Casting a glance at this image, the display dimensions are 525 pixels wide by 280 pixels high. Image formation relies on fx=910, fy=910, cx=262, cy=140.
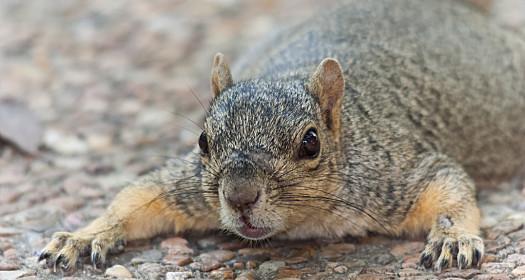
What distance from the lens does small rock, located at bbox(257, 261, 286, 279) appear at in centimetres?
573

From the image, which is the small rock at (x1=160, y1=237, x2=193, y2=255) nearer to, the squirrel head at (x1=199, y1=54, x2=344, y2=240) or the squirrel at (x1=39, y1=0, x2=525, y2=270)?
the squirrel at (x1=39, y1=0, x2=525, y2=270)

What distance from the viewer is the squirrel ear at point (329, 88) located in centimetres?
580

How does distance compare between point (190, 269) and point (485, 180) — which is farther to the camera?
point (485, 180)

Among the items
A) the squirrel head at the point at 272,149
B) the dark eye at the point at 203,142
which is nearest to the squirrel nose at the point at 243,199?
the squirrel head at the point at 272,149

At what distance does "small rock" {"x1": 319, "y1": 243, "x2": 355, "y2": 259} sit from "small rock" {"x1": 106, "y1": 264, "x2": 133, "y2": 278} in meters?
1.27

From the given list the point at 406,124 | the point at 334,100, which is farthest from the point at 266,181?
the point at 406,124

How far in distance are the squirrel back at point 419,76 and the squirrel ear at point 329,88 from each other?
22cm

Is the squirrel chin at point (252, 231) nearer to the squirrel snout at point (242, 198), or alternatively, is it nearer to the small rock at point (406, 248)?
the squirrel snout at point (242, 198)

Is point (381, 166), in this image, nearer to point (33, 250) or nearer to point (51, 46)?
point (33, 250)

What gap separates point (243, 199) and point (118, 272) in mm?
1221

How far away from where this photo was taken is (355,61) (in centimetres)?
688

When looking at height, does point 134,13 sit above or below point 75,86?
above

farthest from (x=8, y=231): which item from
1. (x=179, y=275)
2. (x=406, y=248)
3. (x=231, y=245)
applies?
(x=406, y=248)

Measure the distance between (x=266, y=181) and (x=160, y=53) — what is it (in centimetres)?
515
